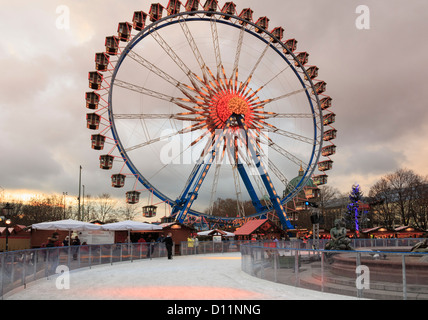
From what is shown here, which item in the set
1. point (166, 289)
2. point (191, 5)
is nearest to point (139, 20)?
point (191, 5)

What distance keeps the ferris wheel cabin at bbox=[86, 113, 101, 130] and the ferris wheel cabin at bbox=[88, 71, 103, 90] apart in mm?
2037

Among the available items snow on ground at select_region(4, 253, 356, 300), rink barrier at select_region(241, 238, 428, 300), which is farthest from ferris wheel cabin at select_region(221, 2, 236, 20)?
rink barrier at select_region(241, 238, 428, 300)

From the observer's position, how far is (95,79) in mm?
29375

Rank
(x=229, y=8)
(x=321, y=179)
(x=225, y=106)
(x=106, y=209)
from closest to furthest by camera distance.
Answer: (x=225, y=106)
(x=229, y=8)
(x=321, y=179)
(x=106, y=209)

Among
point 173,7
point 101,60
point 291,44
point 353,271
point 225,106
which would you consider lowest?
point 353,271

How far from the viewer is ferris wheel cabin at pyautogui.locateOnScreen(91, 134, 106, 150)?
29328 mm

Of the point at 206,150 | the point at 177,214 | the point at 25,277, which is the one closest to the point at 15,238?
the point at 177,214

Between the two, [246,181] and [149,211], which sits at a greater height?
[246,181]

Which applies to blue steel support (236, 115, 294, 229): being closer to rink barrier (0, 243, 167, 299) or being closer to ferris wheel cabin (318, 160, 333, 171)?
ferris wheel cabin (318, 160, 333, 171)

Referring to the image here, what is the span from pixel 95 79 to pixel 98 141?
172 inches

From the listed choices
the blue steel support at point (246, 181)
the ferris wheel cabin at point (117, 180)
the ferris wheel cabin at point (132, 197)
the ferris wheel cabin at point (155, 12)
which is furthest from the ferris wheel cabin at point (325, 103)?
the ferris wheel cabin at point (117, 180)

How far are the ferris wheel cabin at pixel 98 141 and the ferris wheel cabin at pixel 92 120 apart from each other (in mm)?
672

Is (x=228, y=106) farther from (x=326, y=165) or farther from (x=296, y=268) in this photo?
(x=296, y=268)
